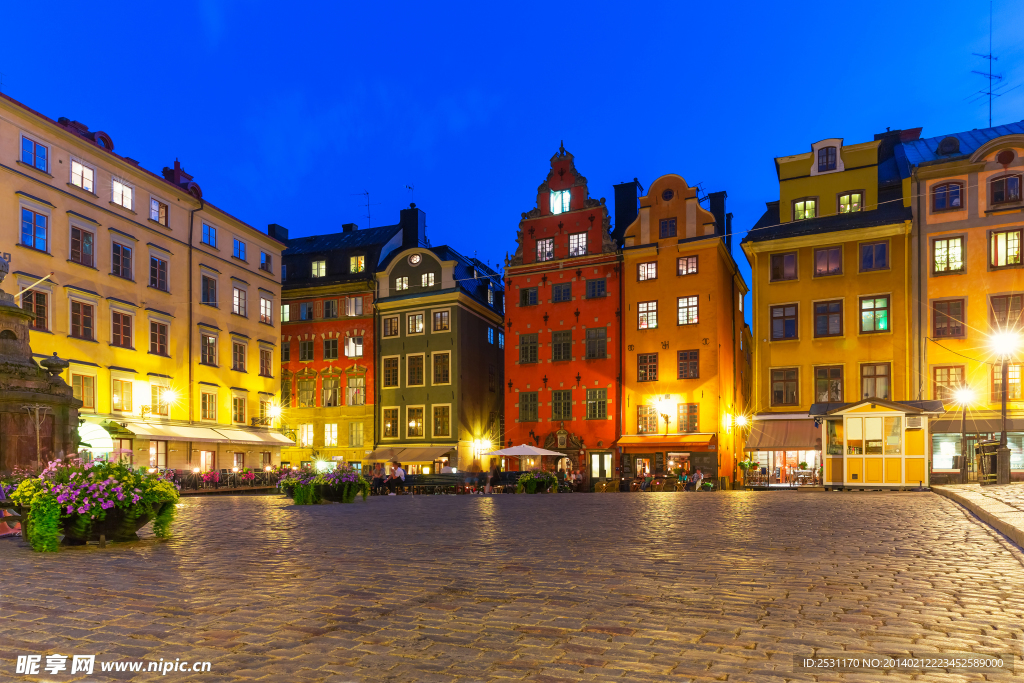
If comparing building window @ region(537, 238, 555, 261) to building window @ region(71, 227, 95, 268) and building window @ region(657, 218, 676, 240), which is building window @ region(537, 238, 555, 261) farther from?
building window @ region(71, 227, 95, 268)

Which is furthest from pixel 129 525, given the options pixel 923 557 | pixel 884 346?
pixel 884 346

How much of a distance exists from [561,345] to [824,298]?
14245mm

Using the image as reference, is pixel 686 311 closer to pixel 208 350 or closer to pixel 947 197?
pixel 947 197

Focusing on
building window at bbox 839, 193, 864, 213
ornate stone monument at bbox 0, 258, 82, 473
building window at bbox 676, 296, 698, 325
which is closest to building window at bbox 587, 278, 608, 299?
building window at bbox 676, 296, 698, 325

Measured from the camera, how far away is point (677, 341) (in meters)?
43.1

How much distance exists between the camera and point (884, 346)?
125 ft

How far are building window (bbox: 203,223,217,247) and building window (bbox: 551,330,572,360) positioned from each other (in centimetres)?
1990

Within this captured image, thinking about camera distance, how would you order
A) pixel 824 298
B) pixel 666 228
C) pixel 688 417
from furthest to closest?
pixel 666 228
pixel 688 417
pixel 824 298

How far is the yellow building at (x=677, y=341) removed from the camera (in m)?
41.8

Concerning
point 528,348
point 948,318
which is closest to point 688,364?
point 528,348

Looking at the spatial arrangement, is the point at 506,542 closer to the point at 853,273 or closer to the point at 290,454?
the point at 853,273

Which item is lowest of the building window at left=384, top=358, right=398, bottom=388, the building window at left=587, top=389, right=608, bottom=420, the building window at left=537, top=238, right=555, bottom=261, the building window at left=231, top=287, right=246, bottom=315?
the building window at left=587, top=389, right=608, bottom=420

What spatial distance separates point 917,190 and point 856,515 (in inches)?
1040

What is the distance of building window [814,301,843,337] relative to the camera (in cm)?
3928
